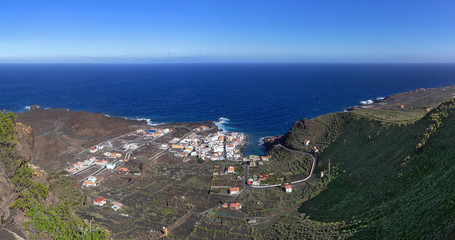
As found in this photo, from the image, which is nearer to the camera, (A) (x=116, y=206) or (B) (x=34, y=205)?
(B) (x=34, y=205)

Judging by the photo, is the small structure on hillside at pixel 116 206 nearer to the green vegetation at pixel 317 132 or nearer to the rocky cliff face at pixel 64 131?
Answer: the rocky cliff face at pixel 64 131

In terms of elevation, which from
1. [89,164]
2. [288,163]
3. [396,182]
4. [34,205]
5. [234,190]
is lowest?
[234,190]

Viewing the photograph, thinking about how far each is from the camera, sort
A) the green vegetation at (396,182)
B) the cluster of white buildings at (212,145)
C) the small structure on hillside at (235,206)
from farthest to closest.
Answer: the cluster of white buildings at (212,145) < the small structure on hillside at (235,206) < the green vegetation at (396,182)

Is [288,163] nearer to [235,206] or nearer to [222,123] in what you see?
[235,206]

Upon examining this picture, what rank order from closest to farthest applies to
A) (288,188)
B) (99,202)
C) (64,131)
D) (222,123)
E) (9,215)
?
(9,215)
(99,202)
(288,188)
(64,131)
(222,123)

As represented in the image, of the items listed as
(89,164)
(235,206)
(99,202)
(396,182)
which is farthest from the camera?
(89,164)

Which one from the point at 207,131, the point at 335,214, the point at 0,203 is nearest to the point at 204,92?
the point at 207,131

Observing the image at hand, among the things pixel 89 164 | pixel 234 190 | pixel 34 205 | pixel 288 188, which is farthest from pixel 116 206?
pixel 288 188

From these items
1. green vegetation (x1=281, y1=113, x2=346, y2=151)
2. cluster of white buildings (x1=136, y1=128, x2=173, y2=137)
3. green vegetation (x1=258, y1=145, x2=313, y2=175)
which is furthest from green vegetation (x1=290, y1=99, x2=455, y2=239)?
cluster of white buildings (x1=136, y1=128, x2=173, y2=137)

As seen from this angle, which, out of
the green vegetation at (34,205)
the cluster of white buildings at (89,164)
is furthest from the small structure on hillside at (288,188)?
the cluster of white buildings at (89,164)
